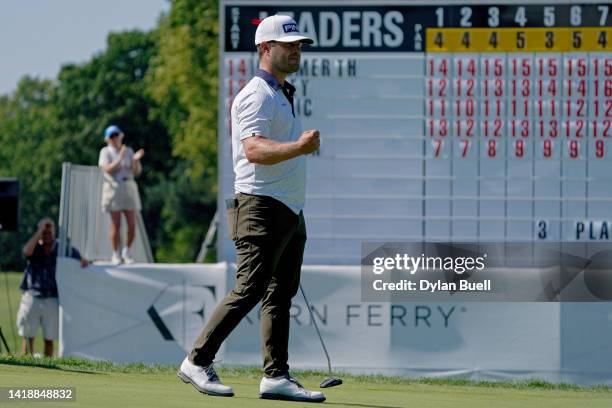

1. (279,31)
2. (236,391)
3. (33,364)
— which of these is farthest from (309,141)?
(33,364)

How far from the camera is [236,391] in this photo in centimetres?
881

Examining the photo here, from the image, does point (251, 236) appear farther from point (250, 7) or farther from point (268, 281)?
point (250, 7)

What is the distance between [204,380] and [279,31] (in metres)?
2.02

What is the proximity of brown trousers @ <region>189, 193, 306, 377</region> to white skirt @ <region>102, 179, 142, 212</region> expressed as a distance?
7.19 meters

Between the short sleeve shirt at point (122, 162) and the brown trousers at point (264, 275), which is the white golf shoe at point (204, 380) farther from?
the short sleeve shirt at point (122, 162)

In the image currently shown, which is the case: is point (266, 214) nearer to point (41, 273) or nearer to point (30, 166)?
point (41, 273)

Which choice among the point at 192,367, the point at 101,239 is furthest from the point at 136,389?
the point at 101,239

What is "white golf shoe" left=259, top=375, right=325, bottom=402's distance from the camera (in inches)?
326

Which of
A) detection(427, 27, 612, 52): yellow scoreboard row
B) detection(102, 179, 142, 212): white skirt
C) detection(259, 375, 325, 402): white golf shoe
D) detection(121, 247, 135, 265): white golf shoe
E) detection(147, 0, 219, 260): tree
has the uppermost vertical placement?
detection(147, 0, 219, 260): tree

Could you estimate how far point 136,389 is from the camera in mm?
8609

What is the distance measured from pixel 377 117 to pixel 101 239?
348 cm

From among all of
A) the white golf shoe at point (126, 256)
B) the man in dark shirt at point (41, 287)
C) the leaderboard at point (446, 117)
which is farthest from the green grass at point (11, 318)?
the leaderboard at point (446, 117)

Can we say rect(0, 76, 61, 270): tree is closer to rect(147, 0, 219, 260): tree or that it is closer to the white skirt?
rect(147, 0, 219, 260): tree

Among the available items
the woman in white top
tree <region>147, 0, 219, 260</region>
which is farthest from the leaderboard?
tree <region>147, 0, 219, 260</region>
